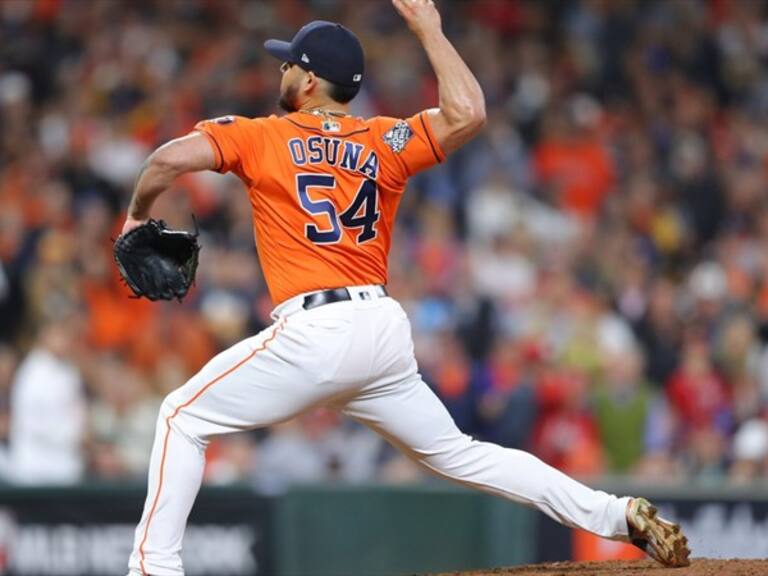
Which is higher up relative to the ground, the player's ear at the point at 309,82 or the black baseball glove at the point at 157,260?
the player's ear at the point at 309,82

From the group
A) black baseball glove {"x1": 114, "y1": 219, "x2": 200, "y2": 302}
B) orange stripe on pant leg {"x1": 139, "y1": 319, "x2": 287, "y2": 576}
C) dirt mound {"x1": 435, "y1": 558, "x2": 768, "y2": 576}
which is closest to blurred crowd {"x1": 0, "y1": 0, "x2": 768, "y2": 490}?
dirt mound {"x1": 435, "y1": 558, "x2": 768, "y2": 576}

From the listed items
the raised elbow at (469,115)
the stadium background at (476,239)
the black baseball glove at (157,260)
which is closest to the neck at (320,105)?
the raised elbow at (469,115)

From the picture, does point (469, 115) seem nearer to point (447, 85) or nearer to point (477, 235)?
point (447, 85)

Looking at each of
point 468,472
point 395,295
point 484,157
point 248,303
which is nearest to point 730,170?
point 484,157

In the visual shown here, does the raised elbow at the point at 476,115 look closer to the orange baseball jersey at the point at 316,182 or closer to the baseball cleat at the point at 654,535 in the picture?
the orange baseball jersey at the point at 316,182

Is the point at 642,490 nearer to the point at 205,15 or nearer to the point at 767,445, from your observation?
the point at 767,445

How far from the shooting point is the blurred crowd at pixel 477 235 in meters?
10.2

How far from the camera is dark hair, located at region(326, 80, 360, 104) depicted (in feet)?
17.7

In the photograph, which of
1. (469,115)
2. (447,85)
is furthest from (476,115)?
(447,85)

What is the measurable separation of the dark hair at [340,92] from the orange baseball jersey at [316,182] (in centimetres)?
A: 9

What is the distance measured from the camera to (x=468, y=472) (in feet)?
18.0

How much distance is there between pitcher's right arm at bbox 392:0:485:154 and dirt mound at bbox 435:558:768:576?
1.61 m

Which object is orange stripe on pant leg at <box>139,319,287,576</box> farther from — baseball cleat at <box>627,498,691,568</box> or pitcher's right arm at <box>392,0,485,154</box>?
baseball cleat at <box>627,498,691,568</box>

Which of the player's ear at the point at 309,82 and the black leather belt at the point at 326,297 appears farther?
the player's ear at the point at 309,82
